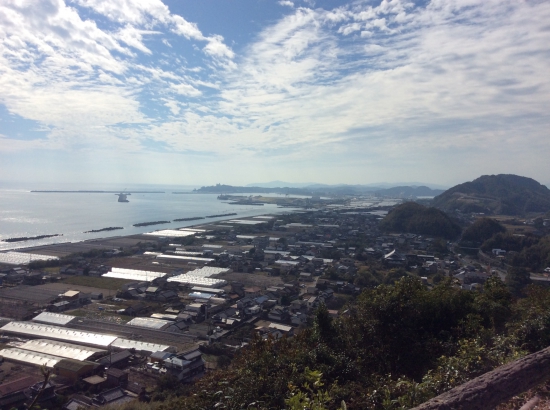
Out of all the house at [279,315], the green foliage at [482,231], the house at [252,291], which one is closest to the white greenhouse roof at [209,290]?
the house at [252,291]

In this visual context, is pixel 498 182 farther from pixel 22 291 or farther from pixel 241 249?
pixel 22 291

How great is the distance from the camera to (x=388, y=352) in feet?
8.90

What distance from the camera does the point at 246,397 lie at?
179 cm

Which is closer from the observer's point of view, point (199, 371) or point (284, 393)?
point (284, 393)

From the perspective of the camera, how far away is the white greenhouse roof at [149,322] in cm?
682

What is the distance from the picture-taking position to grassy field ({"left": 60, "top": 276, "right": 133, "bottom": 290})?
9.70 meters

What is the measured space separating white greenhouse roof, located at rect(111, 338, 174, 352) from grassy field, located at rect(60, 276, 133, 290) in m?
3.83

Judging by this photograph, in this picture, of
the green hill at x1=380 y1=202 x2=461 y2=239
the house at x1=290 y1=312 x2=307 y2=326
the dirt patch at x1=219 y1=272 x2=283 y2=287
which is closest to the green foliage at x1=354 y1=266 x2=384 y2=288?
the dirt patch at x1=219 y1=272 x2=283 y2=287

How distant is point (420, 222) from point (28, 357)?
17893mm

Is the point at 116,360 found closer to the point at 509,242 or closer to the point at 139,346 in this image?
the point at 139,346

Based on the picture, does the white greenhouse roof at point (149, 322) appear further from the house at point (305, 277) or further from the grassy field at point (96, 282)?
the house at point (305, 277)

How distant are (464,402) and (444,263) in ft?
40.5

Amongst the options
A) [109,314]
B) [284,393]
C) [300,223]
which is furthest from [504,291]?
[300,223]

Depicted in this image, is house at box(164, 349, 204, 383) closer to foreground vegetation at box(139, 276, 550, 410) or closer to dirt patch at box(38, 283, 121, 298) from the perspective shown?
foreground vegetation at box(139, 276, 550, 410)
